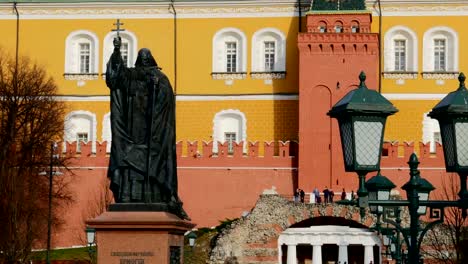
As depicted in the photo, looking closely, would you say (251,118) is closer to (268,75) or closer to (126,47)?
(268,75)

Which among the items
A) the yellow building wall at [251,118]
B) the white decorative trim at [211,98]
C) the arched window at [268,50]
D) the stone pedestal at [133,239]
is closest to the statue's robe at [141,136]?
the stone pedestal at [133,239]

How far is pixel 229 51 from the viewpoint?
55.3m

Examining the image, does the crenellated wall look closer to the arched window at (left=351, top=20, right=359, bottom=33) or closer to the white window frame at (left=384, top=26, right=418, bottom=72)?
the white window frame at (left=384, top=26, right=418, bottom=72)

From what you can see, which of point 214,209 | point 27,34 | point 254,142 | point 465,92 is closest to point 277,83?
point 254,142

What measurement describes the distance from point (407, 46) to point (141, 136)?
40927 mm

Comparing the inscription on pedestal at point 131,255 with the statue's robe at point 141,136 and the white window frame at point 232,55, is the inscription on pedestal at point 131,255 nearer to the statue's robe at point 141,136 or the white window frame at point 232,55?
the statue's robe at point 141,136

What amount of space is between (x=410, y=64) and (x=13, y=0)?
1916 cm

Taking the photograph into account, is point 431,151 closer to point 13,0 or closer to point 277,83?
point 277,83

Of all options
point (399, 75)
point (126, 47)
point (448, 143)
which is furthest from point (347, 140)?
point (126, 47)

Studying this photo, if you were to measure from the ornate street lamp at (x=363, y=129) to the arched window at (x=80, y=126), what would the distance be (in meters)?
45.0

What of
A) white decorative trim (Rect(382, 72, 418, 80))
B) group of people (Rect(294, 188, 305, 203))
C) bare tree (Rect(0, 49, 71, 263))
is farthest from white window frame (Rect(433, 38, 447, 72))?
bare tree (Rect(0, 49, 71, 263))

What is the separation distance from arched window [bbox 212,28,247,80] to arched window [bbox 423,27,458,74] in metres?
8.52

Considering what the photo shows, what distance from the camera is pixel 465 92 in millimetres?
10492

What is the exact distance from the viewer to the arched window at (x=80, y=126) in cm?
5494
